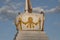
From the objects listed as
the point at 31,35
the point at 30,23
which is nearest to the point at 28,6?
the point at 30,23

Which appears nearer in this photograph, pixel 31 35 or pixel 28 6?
pixel 31 35

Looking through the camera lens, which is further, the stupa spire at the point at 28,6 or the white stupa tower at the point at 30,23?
the stupa spire at the point at 28,6

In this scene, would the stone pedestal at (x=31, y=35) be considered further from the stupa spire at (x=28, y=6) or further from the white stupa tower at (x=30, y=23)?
the stupa spire at (x=28, y=6)

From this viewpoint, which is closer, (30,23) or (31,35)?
(31,35)

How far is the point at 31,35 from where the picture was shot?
1130 cm

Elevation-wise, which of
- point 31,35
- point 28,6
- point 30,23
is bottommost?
point 31,35

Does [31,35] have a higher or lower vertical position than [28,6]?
lower

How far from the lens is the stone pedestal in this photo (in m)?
11.2

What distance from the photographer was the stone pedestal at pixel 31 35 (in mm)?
11188

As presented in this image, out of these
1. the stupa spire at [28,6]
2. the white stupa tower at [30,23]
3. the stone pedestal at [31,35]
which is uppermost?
the stupa spire at [28,6]

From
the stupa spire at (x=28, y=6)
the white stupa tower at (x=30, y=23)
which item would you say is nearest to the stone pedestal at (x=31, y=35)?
the white stupa tower at (x=30, y=23)

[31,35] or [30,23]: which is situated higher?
[30,23]

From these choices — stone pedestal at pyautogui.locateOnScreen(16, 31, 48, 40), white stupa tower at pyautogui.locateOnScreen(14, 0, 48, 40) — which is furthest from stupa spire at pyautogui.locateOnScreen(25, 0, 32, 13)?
stone pedestal at pyautogui.locateOnScreen(16, 31, 48, 40)

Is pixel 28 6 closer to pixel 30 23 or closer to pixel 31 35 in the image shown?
pixel 30 23
